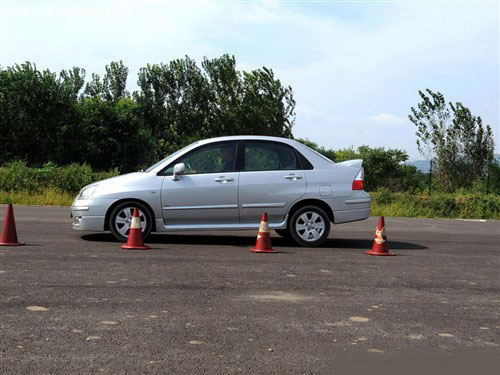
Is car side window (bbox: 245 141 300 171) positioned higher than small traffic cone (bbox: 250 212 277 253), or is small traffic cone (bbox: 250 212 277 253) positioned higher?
car side window (bbox: 245 141 300 171)

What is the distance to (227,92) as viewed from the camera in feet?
219

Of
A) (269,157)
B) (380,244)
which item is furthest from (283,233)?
(380,244)

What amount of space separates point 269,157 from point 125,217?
8.12 ft

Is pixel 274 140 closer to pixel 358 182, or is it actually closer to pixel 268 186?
pixel 268 186

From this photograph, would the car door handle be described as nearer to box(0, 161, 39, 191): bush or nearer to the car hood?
the car hood

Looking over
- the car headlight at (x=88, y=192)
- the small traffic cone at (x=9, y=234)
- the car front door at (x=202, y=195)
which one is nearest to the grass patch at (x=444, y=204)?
the car front door at (x=202, y=195)

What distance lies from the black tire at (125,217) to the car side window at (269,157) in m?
1.74

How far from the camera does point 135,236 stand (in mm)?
10164

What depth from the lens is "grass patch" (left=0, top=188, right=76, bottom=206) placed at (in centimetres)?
2155

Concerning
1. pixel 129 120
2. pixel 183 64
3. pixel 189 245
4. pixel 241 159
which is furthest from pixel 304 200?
pixel 183 64

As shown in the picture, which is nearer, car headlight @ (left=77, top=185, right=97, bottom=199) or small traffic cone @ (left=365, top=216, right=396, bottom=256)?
small traffic cone @ (left=365, top=216, right=396, bottom=256)

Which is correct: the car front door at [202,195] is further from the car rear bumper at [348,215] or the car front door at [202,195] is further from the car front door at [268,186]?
the car rear bumper at [348,215]

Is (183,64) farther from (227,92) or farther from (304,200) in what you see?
(304,200)

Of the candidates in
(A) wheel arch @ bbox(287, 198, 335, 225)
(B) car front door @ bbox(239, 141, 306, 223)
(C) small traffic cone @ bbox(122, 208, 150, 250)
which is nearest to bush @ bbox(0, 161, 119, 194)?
(B) car front door @ bbox(239, 141, 306, 223)
